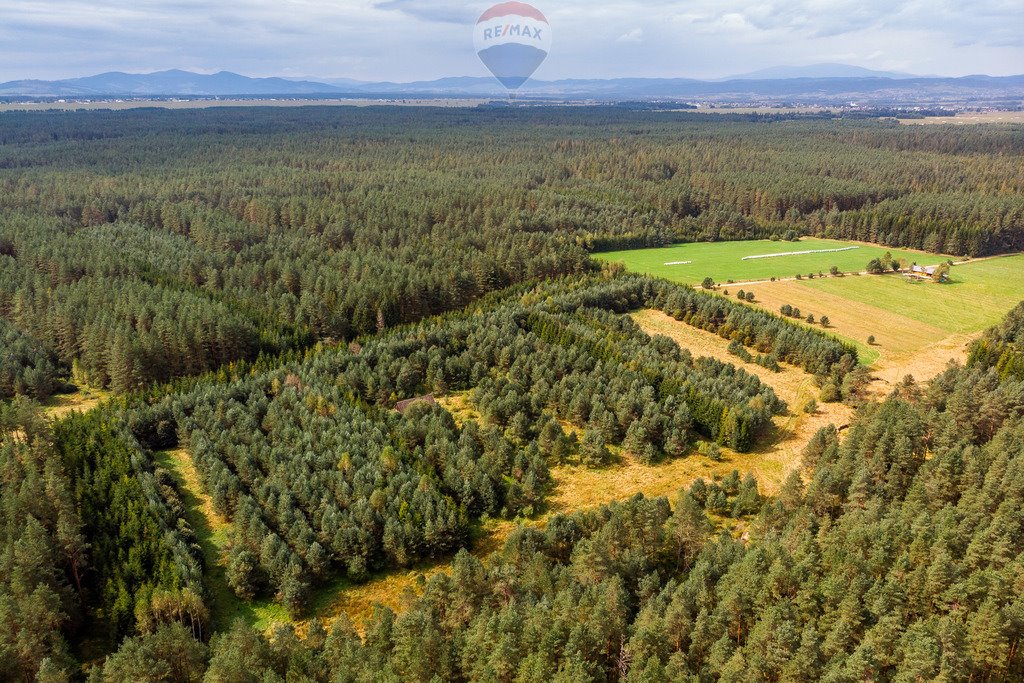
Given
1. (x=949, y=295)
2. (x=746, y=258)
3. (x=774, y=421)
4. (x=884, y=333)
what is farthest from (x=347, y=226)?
(x=949, y=295)

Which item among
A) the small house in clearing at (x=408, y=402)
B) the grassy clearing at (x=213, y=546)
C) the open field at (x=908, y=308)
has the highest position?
the open field at (x=908, y=308)

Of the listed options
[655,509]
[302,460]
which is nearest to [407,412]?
[302,460]

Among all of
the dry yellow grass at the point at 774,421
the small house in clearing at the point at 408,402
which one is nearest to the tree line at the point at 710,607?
the dry yellow grass at the point at 774,421

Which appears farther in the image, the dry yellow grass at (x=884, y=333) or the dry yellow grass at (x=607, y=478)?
the dry yellow grass at (x=884, y=333)

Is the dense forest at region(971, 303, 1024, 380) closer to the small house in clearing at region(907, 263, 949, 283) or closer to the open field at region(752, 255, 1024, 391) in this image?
the open field at region(752, 255, 1024, 391)

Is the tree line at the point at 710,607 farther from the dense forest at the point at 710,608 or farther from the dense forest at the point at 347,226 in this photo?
the dense forest at the point at 347,226

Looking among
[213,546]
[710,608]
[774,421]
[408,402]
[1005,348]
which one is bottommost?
[213,546]

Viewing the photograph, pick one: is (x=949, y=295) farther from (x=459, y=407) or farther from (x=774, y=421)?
(x=459, y=407)
